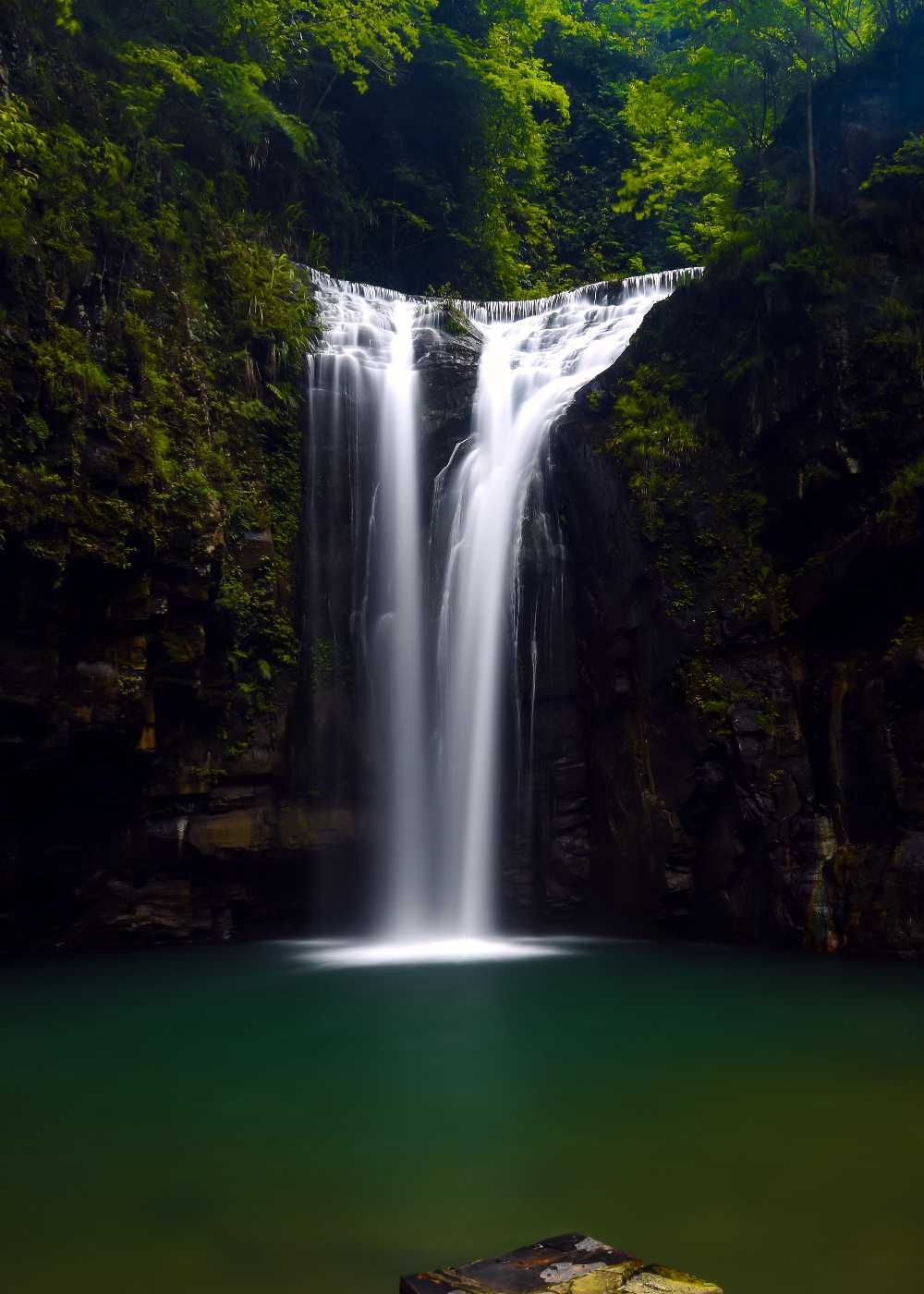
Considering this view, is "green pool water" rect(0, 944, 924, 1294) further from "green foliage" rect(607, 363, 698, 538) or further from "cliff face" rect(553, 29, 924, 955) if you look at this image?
"green foliage" rect(607, 363, 698, 538)

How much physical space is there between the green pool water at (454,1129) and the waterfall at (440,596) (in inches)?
156

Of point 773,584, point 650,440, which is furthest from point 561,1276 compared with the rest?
point 650,440

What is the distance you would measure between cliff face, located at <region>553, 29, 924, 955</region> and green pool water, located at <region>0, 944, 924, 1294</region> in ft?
7.07

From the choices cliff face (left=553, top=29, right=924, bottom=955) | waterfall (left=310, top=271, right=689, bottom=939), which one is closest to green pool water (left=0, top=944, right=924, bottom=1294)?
cliff face (left=553, top=29, right=924, bottom=955)

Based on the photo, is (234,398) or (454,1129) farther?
(234,398)

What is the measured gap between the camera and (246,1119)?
→ 594 centimetres

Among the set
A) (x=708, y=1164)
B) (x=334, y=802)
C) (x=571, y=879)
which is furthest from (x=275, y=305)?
(x=708, y=1164)

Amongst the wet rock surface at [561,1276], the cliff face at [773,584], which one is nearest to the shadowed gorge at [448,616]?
the cliff face at [773,584]

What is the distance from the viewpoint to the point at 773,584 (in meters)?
13.3

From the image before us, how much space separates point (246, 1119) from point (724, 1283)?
308 centimetres

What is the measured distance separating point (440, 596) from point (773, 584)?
4573 millimetres

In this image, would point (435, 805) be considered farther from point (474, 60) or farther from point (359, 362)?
point (474, 60)

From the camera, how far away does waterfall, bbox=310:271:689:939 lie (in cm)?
1408

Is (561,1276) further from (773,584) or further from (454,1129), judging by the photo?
(773,584)
